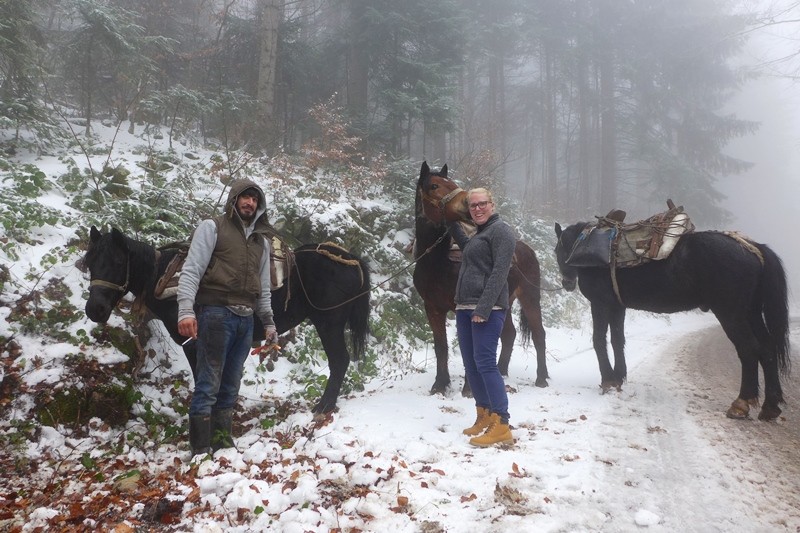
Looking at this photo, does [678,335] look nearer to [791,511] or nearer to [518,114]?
[791,511]

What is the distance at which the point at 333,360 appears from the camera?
173 inches

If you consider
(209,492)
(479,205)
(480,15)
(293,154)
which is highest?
(480,15)

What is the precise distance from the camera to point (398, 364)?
6504 mm

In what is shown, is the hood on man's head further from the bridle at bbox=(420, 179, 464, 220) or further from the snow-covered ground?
the snow-covered ground

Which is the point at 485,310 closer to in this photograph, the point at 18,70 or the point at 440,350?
the point at 440,350

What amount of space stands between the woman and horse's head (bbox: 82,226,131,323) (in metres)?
2.91

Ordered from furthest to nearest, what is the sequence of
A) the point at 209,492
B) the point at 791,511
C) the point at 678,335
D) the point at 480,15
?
the point at 480,15 → the point at 678,335 → the point at 209,492 → the point at 791,511

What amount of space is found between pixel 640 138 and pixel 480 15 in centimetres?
992

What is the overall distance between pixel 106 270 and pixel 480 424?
3428mm

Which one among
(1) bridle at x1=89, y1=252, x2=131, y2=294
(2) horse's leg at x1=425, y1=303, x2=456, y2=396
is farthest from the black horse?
(1) bridle at x1=89, y1=252, x2=131, y2=294

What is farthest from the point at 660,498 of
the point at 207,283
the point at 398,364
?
the point at 398,364

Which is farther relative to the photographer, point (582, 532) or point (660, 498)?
point (660, 498)

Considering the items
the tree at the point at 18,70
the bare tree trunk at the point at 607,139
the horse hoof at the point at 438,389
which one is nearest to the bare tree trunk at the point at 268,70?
the tree at the point at 18,70

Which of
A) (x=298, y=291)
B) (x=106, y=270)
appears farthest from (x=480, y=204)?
(x=106, y=270)
